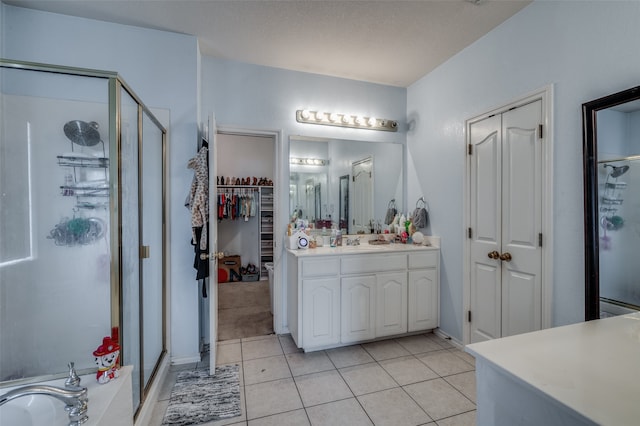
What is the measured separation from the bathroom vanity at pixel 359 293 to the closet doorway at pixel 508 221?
1.37 ft

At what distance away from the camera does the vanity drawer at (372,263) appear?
265 cm

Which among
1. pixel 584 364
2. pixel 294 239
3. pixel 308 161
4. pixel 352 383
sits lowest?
pixel 352 383

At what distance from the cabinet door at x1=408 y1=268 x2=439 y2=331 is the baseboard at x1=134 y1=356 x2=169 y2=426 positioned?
224 centimetres

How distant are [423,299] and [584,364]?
80.2 inches

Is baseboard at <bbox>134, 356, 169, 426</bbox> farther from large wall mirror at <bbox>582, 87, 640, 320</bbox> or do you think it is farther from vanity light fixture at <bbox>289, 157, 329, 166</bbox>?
large wall mirror at <bbox>582, 87, 640, 320</bbox>

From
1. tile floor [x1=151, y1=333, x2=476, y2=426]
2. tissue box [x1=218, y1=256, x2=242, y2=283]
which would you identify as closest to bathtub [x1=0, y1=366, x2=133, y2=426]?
tile floor [x1=151, y1=333, x2=476, y2=426]

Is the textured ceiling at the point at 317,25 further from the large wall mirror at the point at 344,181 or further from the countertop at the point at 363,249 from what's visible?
the countertop at the point at 363,249

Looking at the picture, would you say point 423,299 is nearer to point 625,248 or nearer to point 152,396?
point 625,248

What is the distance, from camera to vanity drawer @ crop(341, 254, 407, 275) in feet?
8.68

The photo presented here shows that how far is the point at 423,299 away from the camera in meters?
2.89

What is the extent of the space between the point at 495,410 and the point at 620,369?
1.31ft

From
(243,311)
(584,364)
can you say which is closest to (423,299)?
(584,364)

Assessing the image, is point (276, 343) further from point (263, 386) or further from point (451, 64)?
point (451, 64)

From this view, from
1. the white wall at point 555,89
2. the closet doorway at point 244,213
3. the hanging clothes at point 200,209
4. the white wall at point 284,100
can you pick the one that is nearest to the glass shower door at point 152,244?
the hanging clothes at point 200,209
